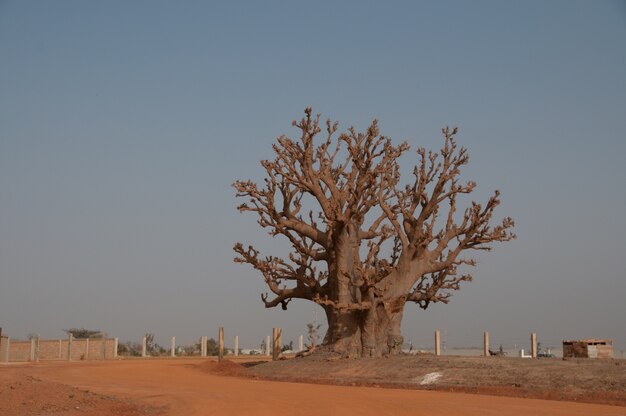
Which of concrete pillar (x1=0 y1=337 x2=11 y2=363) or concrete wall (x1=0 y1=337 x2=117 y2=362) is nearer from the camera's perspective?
concrete pillar (x1=0 y1=337 x2=11 y2=363)

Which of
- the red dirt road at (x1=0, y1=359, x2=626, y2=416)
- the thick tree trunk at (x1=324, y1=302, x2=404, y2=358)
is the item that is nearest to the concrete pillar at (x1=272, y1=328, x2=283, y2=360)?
the thick tree trunk at (x1=324, y1=302, x2=404, y2=358)

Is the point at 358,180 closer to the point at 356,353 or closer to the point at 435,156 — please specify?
the point at 435,156

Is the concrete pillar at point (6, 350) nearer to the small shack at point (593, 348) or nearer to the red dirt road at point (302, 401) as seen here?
the red dirt road at point (302, 401)

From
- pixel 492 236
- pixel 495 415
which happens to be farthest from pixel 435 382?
pixel 492 236

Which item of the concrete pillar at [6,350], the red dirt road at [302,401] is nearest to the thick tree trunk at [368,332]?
the red dirt road at [302,401]

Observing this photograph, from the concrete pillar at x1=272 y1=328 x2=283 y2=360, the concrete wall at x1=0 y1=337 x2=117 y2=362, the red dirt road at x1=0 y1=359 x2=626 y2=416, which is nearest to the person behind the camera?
the red dirt road at x1=0 y1=359 x2=626 y2=416

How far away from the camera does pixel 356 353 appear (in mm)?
27453

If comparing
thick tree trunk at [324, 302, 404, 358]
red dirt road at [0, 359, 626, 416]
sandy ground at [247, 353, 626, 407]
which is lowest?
red dirt road at [0, 359, 626, 416]

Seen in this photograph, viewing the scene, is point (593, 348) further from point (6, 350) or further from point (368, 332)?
point (6, 350)

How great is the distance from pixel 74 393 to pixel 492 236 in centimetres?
1823

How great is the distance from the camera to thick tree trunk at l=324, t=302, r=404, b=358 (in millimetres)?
27484

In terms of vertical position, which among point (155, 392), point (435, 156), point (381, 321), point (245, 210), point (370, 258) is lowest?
point (155, 392)

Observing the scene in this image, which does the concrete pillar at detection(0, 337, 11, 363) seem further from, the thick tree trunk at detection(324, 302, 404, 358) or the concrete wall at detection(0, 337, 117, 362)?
the thick tree trunk at detection(324, 302, 404, 358)

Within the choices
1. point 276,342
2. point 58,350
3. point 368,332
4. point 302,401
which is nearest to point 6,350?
point 58,350
